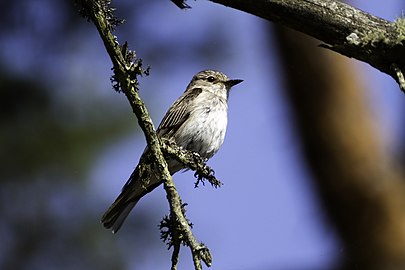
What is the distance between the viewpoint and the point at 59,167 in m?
9.65

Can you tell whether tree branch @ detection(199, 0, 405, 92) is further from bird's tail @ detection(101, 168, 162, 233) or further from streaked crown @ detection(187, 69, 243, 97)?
streaked crown @ detection(187, 69, 243, 97)

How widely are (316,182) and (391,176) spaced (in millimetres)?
512

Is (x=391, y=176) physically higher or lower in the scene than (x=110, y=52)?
higher

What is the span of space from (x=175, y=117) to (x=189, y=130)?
0.29m

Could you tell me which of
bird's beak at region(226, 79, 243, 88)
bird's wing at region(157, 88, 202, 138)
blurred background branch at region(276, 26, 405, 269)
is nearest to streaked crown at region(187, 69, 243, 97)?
bird's beak at region(226, 79, 243, 88)

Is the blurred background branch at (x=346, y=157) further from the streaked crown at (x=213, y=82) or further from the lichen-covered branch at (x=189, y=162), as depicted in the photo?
the lichen-covered branch at (x=189, y=162)

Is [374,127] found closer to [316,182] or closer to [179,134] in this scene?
[316,182]

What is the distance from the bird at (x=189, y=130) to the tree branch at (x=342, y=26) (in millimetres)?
1954

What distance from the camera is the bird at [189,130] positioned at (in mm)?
5473

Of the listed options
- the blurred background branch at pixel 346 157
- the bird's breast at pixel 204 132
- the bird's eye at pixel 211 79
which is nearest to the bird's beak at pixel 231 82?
the bird's eye at pixel 211 79

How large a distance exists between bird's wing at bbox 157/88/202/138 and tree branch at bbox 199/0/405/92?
8.61ft

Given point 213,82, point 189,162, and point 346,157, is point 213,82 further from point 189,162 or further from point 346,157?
point 189,162

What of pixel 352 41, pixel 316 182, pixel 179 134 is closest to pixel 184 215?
pixel 352 41

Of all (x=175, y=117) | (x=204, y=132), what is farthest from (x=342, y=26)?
(x=175, y=117)
